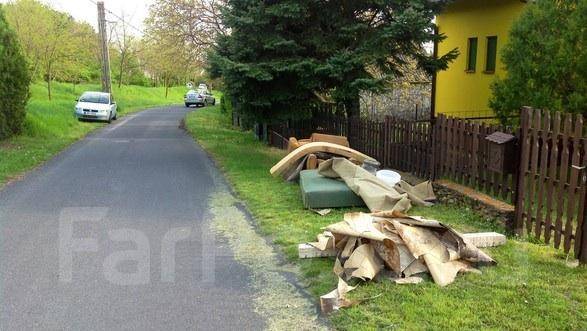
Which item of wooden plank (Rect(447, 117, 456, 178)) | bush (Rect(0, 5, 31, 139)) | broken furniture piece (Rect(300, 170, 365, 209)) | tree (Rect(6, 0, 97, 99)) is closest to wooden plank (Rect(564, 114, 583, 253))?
wooden plank (Rect(447, 117, 456, 178))

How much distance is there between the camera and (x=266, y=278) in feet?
16.8

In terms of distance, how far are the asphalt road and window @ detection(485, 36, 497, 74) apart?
9420 mm

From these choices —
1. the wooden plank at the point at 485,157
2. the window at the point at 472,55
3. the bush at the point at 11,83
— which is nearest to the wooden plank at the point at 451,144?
the wooden plank at the point at 485,157

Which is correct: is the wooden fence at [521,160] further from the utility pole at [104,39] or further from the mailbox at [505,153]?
the utility pole at [104,39]

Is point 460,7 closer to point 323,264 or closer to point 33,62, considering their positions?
point 323,264

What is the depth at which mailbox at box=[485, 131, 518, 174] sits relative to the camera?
20.2 feet

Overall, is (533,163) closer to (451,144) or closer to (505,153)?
(505,153)

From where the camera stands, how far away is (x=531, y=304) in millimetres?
4230

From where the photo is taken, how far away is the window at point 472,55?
1673cm

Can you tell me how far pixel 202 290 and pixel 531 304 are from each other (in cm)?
272

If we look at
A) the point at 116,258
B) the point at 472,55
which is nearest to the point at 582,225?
the point at 116,258

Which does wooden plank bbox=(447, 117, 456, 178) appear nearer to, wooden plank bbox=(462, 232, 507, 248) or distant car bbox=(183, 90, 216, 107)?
wooden plank bbox=(462, 232, 507, 248)

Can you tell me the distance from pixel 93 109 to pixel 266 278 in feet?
78.0

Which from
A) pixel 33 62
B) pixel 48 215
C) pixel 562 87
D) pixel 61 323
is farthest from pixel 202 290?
pixel 33 62
